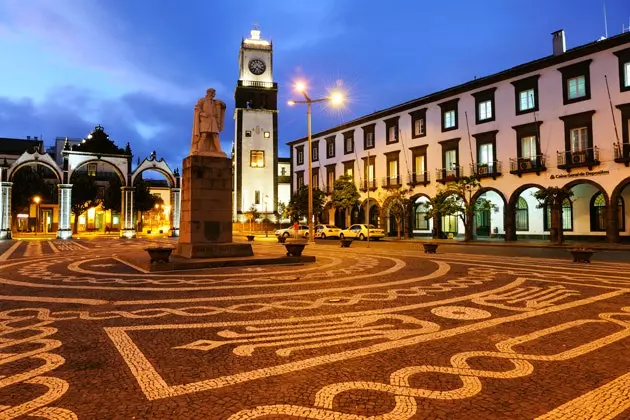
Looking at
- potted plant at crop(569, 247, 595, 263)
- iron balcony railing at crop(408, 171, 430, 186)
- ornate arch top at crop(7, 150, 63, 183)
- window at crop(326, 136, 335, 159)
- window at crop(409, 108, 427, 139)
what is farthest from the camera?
window at crop(326, 136, 335, 159)

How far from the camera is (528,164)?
31.4 metres

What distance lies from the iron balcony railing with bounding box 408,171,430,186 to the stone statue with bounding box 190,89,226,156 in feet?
85.8

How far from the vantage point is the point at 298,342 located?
17.7ft

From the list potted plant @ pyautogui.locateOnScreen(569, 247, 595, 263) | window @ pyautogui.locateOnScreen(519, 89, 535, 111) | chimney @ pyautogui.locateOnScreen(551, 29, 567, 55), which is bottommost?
potted plant @ pyautogui.locateOnScreen(569, 247, 595, 263)

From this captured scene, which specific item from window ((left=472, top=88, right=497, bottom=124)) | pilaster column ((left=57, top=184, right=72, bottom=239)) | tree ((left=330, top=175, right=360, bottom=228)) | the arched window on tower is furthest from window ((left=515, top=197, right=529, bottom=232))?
pilaster column ((left=57, top=184, right=72, bottom=239))

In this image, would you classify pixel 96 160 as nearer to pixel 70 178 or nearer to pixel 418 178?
pixel 70 178

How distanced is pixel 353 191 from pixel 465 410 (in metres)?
41.5

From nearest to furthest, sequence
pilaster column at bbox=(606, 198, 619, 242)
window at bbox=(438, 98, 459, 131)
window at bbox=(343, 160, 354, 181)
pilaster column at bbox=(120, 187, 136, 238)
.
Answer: pilaster column at bbox=(606, 198, 619, 242) < window at bbox=(438, 98, 459, 131) < pilaster column at bbox=(120, 187, 136, 238) < window at bbox=(343, 160, 354, 181)

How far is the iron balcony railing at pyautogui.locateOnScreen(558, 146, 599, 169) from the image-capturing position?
27.7 meters

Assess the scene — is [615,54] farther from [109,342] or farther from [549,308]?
[109,342]

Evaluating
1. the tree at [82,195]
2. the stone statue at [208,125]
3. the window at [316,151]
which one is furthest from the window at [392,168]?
the tree at [82,195]

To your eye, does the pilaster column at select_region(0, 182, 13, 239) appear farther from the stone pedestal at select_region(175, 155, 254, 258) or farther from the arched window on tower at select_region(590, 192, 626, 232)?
the arched window on tower at select_region(590, 192, 626, 232)

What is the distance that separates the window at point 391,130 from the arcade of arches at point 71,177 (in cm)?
2190

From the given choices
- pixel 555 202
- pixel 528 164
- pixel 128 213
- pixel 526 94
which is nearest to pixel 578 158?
pixel 555 202
